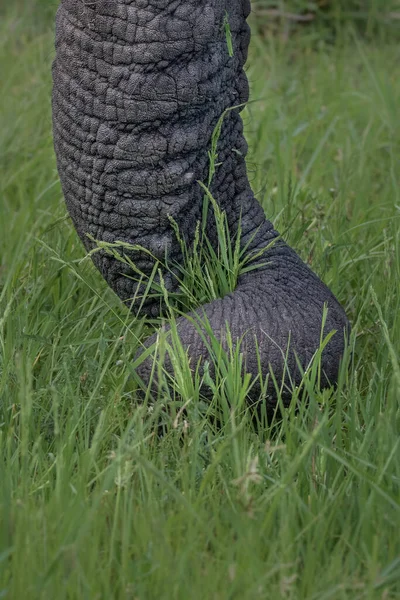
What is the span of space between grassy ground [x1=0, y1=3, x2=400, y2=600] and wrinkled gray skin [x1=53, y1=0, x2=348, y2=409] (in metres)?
0.15

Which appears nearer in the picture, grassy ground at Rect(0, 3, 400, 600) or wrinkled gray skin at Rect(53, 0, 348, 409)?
grassy ground at Rect(0, 3, 400, 600)

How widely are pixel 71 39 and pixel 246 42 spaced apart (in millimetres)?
388

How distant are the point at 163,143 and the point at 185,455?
2.14ft

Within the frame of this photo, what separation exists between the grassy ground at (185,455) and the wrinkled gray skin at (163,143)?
15 centimetres

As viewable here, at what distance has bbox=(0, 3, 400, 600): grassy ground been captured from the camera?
142 centimetres

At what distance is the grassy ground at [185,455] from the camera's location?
55.8 inches

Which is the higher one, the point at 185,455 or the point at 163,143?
the point at 163,143

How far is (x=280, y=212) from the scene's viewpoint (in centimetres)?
264

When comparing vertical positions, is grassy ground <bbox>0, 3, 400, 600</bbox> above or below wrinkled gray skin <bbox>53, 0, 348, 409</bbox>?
below

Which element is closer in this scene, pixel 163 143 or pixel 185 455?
pixel 185 455

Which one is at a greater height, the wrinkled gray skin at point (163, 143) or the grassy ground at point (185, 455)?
the wrinkled gray skin at point (163, 143)

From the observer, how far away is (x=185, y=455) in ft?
5.38

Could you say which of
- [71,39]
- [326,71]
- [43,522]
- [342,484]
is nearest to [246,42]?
[71,39]

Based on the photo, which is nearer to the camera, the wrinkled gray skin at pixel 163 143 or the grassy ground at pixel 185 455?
the grassy ground at pixel 185 455
